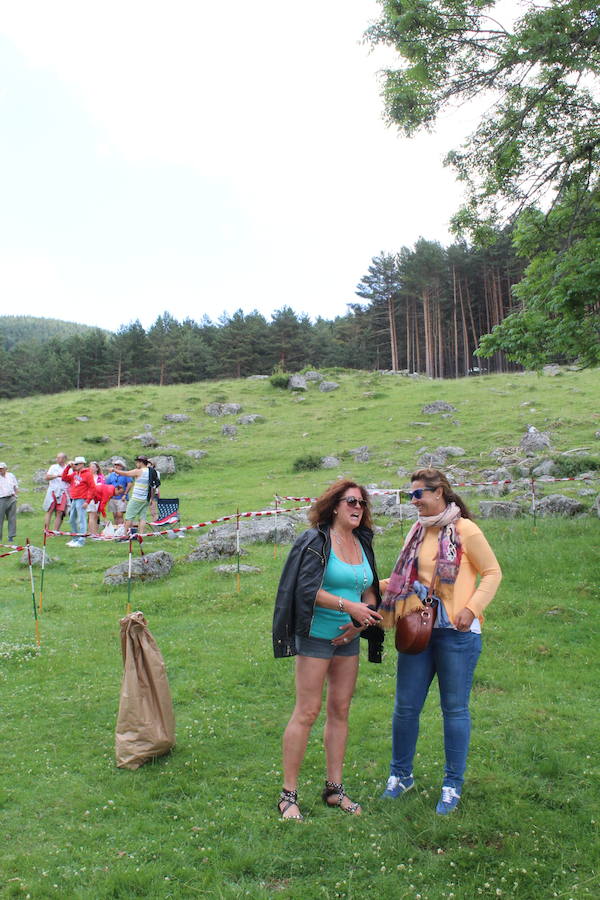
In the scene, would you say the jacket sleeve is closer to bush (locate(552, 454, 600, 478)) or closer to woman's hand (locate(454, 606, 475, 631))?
woman's hand (locate(454, 606, 475, 631))

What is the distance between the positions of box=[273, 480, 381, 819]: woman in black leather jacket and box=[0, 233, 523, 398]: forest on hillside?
4758 centimetres

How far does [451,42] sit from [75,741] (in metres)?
12.2

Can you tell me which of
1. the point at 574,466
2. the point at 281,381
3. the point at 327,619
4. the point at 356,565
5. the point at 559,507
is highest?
the point at 281,381

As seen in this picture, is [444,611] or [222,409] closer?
[444,611]

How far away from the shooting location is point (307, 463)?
25984 mm

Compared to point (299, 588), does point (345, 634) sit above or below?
below

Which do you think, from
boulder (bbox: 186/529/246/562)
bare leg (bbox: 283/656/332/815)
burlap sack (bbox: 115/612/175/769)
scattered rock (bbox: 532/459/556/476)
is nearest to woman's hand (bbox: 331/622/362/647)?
bare leg (bbox: 283/656/332/815)

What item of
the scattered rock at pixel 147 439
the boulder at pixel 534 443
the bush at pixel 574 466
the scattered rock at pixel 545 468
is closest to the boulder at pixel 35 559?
the scattered rock at pixel 545 468

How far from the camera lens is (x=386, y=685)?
7059 mm

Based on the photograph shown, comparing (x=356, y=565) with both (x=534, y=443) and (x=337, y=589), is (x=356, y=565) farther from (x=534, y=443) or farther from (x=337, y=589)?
(x=534, y=443)

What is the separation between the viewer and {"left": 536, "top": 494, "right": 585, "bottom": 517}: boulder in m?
15.0

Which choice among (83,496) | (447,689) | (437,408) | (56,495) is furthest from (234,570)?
(437,408)

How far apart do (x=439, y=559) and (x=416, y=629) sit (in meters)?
0.51

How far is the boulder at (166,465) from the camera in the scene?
27141 millimetres
